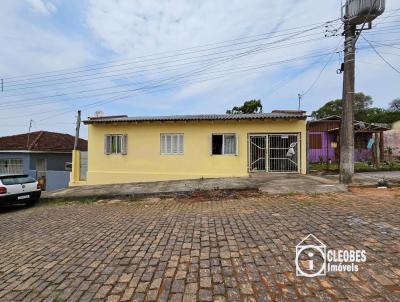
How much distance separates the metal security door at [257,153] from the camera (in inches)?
579

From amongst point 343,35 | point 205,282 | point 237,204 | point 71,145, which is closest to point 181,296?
point 205,282

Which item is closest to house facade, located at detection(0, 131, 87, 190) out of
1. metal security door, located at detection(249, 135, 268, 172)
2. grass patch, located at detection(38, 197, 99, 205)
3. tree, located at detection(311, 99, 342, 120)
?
grass patch, located at detection(38, 197, 99, 205)

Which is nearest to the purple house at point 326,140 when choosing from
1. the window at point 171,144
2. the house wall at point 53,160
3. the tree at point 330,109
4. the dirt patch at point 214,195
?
the window at point 171,144

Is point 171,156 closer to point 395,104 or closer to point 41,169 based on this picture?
point 41,169

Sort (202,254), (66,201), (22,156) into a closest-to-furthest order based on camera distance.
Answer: (202,254) → (66,201) → (22,156)

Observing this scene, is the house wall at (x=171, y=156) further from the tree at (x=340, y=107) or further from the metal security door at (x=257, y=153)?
the tree at (x=340, y=107)

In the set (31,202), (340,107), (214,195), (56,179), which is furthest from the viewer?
(340,107)

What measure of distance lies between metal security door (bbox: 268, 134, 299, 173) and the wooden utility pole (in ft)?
11.6

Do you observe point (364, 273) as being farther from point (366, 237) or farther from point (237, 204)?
point (237, 204)

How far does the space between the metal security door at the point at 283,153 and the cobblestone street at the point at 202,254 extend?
6703 millimetres

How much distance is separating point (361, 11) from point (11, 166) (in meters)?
23.7

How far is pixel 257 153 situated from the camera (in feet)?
48.6

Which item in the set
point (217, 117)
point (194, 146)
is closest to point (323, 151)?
point (217, 117)

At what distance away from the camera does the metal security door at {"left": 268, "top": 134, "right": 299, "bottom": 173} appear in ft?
47.3
